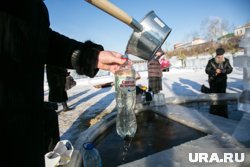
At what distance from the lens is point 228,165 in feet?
5.00

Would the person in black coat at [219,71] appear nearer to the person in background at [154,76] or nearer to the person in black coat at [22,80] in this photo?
the person in background at [154,76]

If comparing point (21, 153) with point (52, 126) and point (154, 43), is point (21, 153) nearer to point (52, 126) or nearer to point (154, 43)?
point (154, 43)

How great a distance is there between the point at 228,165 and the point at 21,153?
128cm

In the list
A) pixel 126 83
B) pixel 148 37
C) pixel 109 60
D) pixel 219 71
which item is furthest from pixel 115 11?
pixel 219 71

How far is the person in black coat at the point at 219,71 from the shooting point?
19.0ft

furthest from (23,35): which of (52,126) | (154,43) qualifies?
(52,126)

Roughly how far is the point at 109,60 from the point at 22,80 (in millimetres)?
573

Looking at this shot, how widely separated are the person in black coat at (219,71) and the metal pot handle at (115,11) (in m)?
4.63

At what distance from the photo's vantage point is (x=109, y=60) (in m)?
1.42

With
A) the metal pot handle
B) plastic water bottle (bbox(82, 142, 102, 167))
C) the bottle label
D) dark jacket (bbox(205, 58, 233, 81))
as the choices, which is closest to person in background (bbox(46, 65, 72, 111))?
plastic water bottle (bbox(82, 142, 102, 167))

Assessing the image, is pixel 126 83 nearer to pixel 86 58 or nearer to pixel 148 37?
pixel 148 37

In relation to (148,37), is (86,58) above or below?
below

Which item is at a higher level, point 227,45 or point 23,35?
point 227,45

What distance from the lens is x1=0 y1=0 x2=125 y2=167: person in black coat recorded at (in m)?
0.92
